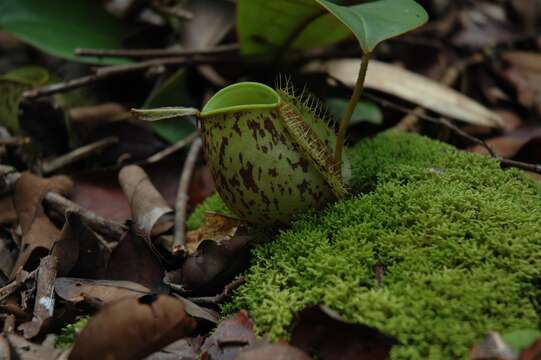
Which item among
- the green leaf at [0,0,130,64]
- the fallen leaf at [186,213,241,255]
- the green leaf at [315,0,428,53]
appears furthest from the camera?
the green leaf at [0,0,130,64]

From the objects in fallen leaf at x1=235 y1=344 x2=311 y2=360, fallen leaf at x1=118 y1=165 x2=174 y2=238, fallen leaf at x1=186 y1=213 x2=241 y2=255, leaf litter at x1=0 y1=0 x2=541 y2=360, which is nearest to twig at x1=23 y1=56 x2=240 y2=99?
leaf litter at x1=0 y1=0 x2=541 y2=360

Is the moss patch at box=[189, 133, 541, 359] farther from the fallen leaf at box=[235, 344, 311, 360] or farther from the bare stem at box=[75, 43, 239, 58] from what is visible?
the bare stem at box=[75, 43, 239, 58]

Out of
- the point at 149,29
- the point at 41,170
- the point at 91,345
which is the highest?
the point at 149,29

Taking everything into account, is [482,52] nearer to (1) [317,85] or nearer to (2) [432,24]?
(2) [432,24]

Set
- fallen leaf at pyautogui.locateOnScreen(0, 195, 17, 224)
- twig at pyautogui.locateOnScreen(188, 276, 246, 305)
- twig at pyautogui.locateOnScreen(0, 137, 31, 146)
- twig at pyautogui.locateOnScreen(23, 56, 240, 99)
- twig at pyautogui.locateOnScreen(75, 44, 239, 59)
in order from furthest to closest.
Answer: twig at pyautogui.locateOnScreen(75, 44, 239, 59) < twig at pyautogui.locateOnScreen(23, 56, 240, 99) < twig at pyautogui.locateOnScreen(0, 137, 31, 146) < fallen leaf at pyautogui.locateOnScreen(0, 195, 17, 224) < twig at pyautogui.locateOnScreen(188, 276, 246, 305)

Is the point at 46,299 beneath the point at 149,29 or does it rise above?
beneath

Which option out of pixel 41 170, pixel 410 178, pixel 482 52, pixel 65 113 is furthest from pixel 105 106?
pixel 482 52

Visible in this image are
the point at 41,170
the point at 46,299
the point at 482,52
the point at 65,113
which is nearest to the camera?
the point at 46,299
